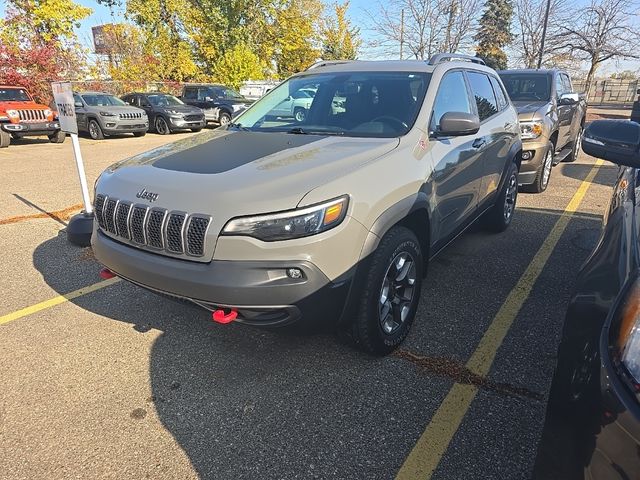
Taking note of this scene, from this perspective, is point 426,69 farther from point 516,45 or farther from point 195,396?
point 516,45

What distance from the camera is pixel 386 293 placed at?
2771 mm

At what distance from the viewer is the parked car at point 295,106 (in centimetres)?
374

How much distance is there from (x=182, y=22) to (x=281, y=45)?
7.11m

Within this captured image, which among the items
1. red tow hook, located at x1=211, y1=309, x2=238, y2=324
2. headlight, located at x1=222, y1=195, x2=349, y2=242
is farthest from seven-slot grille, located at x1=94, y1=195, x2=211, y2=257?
red tow hook, located at x1=211, y1=309, x2=238, y2=324

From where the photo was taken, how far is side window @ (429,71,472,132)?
3.25 metres

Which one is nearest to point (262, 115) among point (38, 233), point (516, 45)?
point (38, 233)

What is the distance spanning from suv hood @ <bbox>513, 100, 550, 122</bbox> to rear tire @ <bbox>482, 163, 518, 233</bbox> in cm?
169

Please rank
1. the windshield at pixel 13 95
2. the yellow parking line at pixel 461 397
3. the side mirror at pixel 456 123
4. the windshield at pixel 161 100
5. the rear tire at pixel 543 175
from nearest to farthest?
the yellow parking line at pixel 461 397 → the side mirror at pixel 456 123 → the rear tire at pixel 543 175 → the windshield at pixel 13 95 → the windshield at pixel 161 100

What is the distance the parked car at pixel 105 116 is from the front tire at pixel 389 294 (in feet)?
48.6

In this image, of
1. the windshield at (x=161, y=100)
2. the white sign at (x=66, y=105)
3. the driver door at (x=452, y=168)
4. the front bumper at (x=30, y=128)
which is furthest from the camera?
the windshield at (x=161, y=100)

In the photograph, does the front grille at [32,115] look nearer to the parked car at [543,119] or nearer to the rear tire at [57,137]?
the rear tire at [57,137]

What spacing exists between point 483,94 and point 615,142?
233 centimetres

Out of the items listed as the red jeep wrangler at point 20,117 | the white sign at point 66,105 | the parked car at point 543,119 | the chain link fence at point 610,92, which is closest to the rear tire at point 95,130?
the red jeep wrangler at point 20,117

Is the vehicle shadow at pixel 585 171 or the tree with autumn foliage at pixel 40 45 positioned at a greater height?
the tree with autumn foliage at pixel 40 45
